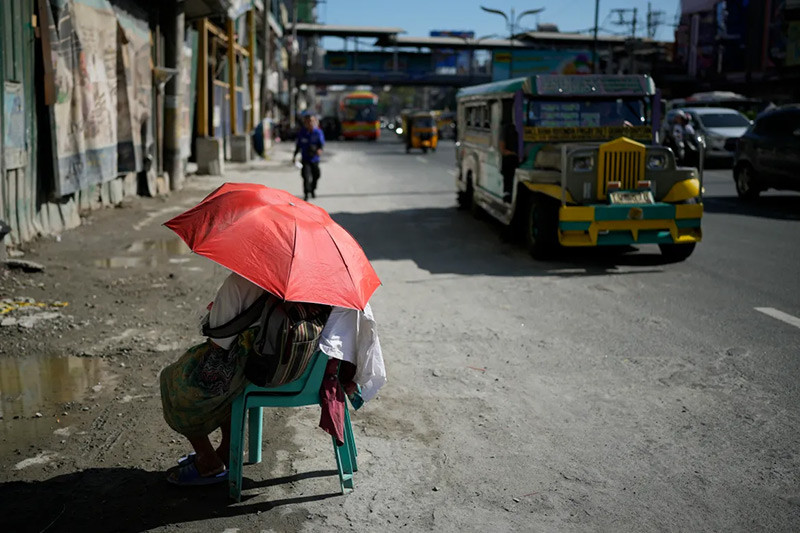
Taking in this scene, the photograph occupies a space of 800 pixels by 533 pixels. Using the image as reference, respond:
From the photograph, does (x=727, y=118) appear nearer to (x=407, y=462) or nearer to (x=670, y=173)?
(x=670, y=173)

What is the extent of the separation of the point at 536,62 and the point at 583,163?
69354mm

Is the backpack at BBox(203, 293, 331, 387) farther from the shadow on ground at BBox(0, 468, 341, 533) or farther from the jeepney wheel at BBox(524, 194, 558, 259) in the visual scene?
the jeepney wheel at BBox(524, 194, 558, 259)

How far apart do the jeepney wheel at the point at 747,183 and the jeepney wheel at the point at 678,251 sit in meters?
7.74

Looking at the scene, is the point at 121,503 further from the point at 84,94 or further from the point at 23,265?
the point at 84,94

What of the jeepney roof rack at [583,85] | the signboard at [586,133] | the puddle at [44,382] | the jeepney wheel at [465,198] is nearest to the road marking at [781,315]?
the signboard at [586,133]

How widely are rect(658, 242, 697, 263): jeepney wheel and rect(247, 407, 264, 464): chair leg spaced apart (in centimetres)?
712

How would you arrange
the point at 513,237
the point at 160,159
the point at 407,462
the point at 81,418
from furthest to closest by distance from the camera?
1. the point at 160,159
2. the point at 513,237
3. the point at 81,418
4. the point at 407,462

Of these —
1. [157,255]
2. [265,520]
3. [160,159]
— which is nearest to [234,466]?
[265,520]

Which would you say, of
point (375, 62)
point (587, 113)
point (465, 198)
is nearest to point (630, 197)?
point (587, 113)

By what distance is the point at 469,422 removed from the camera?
4.88 metres

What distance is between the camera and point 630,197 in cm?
978

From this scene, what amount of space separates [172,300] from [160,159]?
33.5ft

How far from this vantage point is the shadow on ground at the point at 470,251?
Answer: 9.70 m

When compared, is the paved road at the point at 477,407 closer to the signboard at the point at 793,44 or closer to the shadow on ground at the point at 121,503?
the shadow on ground at the point at 121,503
